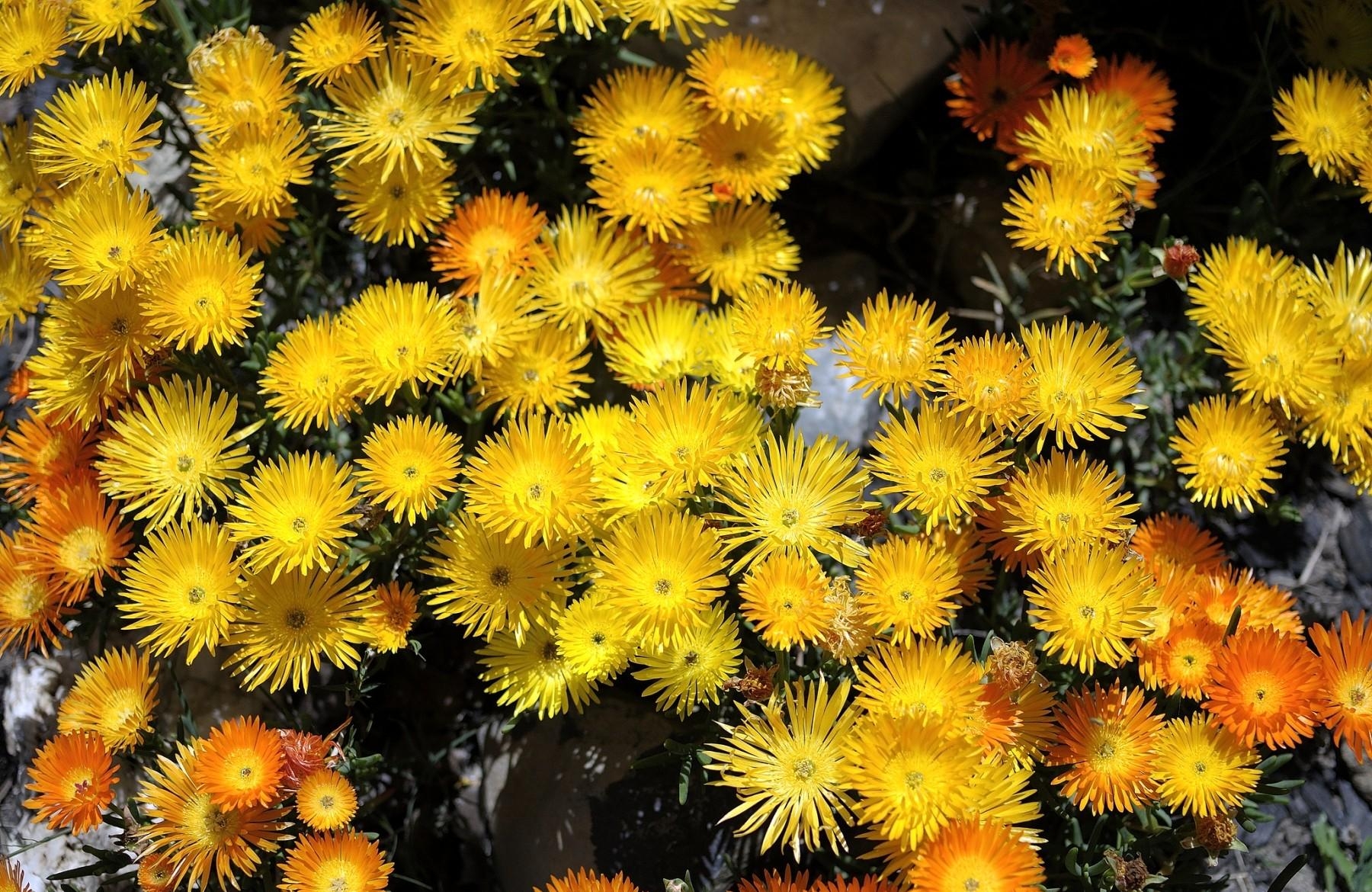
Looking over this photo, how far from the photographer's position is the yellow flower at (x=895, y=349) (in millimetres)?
1812

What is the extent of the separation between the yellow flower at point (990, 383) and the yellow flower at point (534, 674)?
0.81 meters

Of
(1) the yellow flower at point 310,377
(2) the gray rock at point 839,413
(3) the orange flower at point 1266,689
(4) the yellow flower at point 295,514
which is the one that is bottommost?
(3) the orange flower at point 1266,689

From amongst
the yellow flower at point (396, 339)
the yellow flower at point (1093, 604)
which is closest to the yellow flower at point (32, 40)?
the yellow flower at point (396, 339)

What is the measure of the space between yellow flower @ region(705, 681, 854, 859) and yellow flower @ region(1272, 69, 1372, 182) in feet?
4.87

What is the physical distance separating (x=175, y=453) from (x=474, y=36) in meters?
0.97

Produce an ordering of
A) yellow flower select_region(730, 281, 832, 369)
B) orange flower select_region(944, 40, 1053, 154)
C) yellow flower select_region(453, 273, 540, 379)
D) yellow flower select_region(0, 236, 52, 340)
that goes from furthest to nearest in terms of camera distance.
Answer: orange flower select_region(944, 40, 1053, 154), yellow flower select_region(0, 236, 52, 340), yellow flower select_region(453, 273, 540, 379), yellow flower select_region(730, 281, 832, 369)

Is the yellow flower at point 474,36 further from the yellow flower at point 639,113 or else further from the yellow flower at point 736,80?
the yellow flower at point 736,80

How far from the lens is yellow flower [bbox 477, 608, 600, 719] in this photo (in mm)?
1834

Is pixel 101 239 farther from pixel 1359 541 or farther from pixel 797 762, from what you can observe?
pixel 1359 541

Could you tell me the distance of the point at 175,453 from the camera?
188cm

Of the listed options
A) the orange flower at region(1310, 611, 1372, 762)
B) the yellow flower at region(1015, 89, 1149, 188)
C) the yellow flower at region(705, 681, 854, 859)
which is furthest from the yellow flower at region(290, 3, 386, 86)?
the orange flower at region(1310, 611, 1372, 762)

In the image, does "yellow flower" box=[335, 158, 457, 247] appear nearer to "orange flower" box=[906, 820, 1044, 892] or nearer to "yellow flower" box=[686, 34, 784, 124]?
"yellow flower" box=[686, 34, 784, 124]

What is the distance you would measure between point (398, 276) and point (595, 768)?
127 centimetres

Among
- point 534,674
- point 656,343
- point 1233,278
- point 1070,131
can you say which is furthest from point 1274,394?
point 534,674
